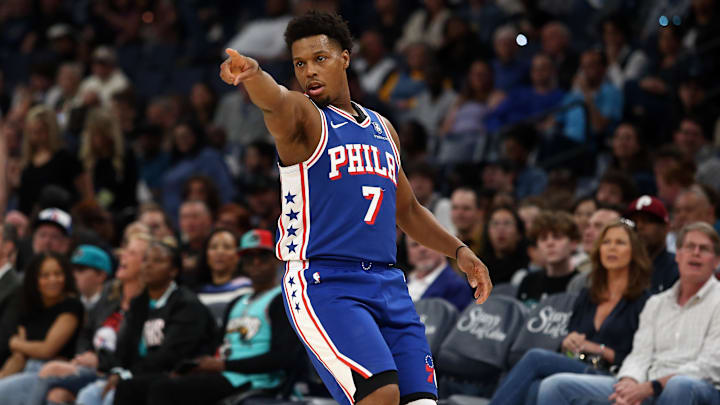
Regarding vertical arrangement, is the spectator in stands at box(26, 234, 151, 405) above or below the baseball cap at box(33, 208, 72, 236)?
below

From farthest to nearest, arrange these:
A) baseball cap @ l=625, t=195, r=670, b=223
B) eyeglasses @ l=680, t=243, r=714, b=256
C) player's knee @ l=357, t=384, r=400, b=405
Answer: baseball cap @ l=625, t=195, r=670, b=223 → eyeglasses @ l=680, t=243, r=714, b=256 → player's knee @ l=357, t=384, r=400, b=405

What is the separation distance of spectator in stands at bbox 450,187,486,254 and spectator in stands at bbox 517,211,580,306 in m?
1.40

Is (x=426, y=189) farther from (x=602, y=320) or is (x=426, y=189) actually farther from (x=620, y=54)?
(x=602, y=320)

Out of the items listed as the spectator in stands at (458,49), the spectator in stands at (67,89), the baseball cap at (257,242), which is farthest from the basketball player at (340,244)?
the spectator in stands at (67,89)

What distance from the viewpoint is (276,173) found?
12609 millimetres

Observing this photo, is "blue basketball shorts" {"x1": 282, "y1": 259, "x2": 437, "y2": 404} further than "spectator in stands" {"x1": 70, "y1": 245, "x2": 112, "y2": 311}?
No

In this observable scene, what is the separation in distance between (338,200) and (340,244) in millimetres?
177

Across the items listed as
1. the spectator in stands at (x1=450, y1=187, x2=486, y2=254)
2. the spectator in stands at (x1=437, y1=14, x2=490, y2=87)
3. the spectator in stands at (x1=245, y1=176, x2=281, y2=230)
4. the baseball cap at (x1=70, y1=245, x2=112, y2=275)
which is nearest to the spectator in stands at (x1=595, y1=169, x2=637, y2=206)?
the spectator in stands at (x1=450, y1=187, x2=486, y2=254)

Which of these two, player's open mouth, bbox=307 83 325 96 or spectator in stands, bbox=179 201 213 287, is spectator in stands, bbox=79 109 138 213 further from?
player's open mouth, bbox=307 83 325 96

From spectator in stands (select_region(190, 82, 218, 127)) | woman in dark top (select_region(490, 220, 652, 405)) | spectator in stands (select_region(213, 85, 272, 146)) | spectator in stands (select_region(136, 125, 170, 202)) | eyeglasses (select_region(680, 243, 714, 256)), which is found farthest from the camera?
spectator in stands (select_region(190, 82, 218, 127))

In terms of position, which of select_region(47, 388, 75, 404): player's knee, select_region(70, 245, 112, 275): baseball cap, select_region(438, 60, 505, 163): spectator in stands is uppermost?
select_region(438, 60, 505, 163): spectator in stands

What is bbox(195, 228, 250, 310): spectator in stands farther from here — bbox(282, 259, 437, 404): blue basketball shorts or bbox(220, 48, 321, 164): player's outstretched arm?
bbox(220, 48, 321, 164): player's outstretched arm

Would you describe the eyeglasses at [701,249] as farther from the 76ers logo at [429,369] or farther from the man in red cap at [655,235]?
the 76ers logo at [429,369]

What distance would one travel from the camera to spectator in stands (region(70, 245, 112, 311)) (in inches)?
376
